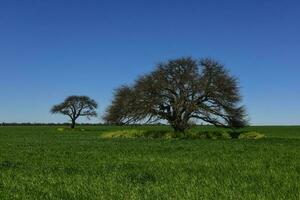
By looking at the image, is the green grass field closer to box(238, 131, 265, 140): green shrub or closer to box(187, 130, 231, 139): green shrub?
box(187, 130, 231, 139): green shrub

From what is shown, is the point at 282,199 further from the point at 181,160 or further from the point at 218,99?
the point at 218,99

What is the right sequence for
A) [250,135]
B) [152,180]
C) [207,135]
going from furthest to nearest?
[250,135] < [207,135] < [152,180]

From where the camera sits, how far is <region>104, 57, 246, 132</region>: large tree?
6581 centimetres

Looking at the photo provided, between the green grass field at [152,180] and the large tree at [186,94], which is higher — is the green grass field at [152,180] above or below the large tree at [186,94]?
below

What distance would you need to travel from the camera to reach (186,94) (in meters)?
66.1

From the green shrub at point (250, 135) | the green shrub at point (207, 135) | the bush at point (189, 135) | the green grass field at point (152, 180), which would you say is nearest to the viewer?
the green grass field at point (152, 180)

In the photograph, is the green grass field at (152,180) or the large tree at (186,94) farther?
the large tree at (186,94)

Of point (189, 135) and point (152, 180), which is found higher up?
point (189, 135)

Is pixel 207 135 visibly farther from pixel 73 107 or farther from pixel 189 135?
pixel 73 107

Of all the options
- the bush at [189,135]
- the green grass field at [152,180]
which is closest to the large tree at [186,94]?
the bush at [189,135]

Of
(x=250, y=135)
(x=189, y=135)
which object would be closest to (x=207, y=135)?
(x=189, y=135)

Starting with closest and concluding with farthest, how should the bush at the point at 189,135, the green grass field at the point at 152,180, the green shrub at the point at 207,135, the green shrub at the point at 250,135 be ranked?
the green grass field at the point at 152,180 < the green shrub at the point at 207,135 < the bush at the point at 189,135 < the green shrub at the point at 250,135

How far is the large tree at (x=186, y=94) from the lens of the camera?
2591 inches

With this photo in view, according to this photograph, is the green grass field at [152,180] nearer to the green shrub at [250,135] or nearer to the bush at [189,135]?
the bush at [189,135]
